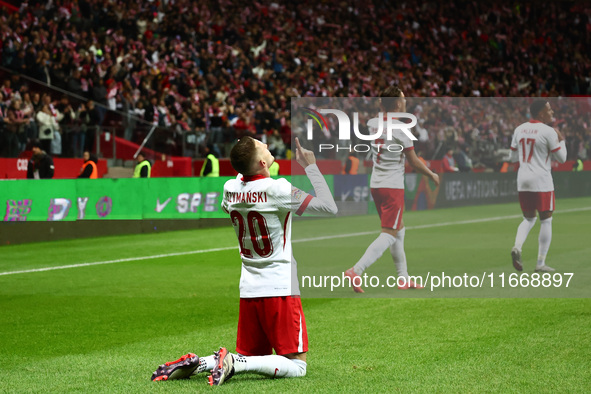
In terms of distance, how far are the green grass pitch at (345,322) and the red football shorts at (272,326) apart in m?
0.24

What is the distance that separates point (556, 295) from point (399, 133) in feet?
8.69

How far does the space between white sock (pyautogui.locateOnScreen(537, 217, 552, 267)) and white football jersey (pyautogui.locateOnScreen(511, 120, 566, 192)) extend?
0.41 m

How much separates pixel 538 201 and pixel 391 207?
83.0 inches

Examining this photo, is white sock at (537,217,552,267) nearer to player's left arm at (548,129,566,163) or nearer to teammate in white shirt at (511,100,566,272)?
teammate in white shirt at (511,100,566,272)

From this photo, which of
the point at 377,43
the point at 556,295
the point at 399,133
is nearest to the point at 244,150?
the point at 399,133

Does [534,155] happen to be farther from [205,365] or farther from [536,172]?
[205,365]

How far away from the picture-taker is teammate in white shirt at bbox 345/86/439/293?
956cm

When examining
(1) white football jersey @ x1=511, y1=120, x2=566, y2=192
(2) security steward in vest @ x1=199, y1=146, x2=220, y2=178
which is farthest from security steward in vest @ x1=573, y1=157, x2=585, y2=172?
(2) security steward in vest @ x1=199, y1=146, x2=220, y2=178

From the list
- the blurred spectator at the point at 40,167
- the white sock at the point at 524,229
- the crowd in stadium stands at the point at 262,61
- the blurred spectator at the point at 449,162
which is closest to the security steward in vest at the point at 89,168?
the crowd in stadium stands at the point at 262,61

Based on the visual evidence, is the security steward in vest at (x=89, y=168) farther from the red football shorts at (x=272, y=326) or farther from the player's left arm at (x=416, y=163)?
the red football shorts at (x=272, y=326)

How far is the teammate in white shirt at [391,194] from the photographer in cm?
956

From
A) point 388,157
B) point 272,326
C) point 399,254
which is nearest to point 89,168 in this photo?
point 399,254

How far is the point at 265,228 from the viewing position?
5.79m

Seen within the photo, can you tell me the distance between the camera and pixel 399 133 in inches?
371
